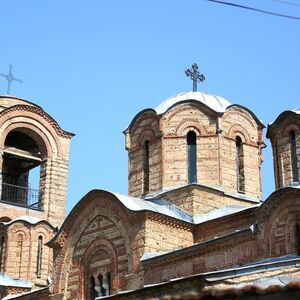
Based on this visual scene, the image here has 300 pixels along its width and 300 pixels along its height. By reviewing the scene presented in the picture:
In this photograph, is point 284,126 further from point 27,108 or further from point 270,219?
point 27,108

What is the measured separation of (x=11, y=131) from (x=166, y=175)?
8284mm

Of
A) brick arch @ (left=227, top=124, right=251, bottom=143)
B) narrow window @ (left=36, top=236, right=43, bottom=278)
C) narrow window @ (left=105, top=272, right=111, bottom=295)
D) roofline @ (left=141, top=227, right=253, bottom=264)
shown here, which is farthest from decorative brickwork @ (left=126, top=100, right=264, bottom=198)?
narrow window @ (left=36, top=236, right=43, bottom=278)

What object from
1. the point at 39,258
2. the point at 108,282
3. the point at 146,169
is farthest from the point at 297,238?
the point at 39,258

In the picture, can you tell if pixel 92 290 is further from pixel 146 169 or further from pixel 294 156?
pixel 294 156

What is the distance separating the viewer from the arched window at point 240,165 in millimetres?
17391

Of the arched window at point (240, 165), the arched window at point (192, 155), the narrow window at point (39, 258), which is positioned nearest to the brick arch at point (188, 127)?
the arched window at point (192, 155)

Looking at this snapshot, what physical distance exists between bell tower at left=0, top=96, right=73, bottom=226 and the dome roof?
6.27 m

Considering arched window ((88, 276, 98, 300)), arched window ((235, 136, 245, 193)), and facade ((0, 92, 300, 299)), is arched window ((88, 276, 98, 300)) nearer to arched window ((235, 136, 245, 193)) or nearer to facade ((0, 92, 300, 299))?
facade ((0, 92, 300, 299))

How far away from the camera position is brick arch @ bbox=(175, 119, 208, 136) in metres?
17.5

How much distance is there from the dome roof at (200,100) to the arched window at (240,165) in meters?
0.99

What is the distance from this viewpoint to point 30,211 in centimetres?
2259

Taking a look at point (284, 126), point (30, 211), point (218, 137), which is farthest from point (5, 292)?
point (284, 126)

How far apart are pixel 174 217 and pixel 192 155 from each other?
98.3 inches

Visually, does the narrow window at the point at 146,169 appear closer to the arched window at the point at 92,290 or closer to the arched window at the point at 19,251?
the arched window at the point at 92,290
